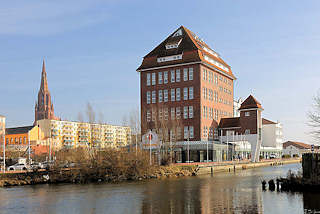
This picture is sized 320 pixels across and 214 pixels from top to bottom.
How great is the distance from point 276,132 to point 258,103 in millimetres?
45174

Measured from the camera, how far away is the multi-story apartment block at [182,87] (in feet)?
310

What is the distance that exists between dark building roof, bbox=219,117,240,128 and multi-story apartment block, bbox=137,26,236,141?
1.54 meters

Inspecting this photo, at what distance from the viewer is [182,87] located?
9656cm

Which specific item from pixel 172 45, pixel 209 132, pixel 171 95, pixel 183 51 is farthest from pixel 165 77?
pixel 209 132

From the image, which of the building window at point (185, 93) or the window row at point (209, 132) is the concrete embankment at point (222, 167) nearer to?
the window row at point (209, 132)

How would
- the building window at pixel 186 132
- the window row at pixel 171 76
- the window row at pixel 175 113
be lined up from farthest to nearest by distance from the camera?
the window row at pixel 171 76 < the window row at pixel 175 113 < the building window at pixel 186 132

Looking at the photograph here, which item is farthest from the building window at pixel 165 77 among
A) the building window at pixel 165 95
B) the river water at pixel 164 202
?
the river water at pixel 164 202

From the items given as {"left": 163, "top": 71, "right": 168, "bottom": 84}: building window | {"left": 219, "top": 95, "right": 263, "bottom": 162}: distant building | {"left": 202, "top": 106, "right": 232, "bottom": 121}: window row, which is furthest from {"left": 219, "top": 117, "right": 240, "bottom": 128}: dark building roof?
{"left": 163, "top": 71, "right": 168, "bottom": 84}: building window

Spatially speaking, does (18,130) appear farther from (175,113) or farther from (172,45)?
(175,113)

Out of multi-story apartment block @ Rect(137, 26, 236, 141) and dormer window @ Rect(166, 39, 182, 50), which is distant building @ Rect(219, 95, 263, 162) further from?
dormer window @ Rect(166, 39, 182, 50)

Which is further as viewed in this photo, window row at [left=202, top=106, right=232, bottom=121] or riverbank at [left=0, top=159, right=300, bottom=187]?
window row at [left=202, top=106, right=232, bottom=121]

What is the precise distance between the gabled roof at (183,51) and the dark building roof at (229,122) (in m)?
12.6

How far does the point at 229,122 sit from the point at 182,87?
15160 millimetres

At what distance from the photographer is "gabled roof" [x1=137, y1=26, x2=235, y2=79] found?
9575cm
